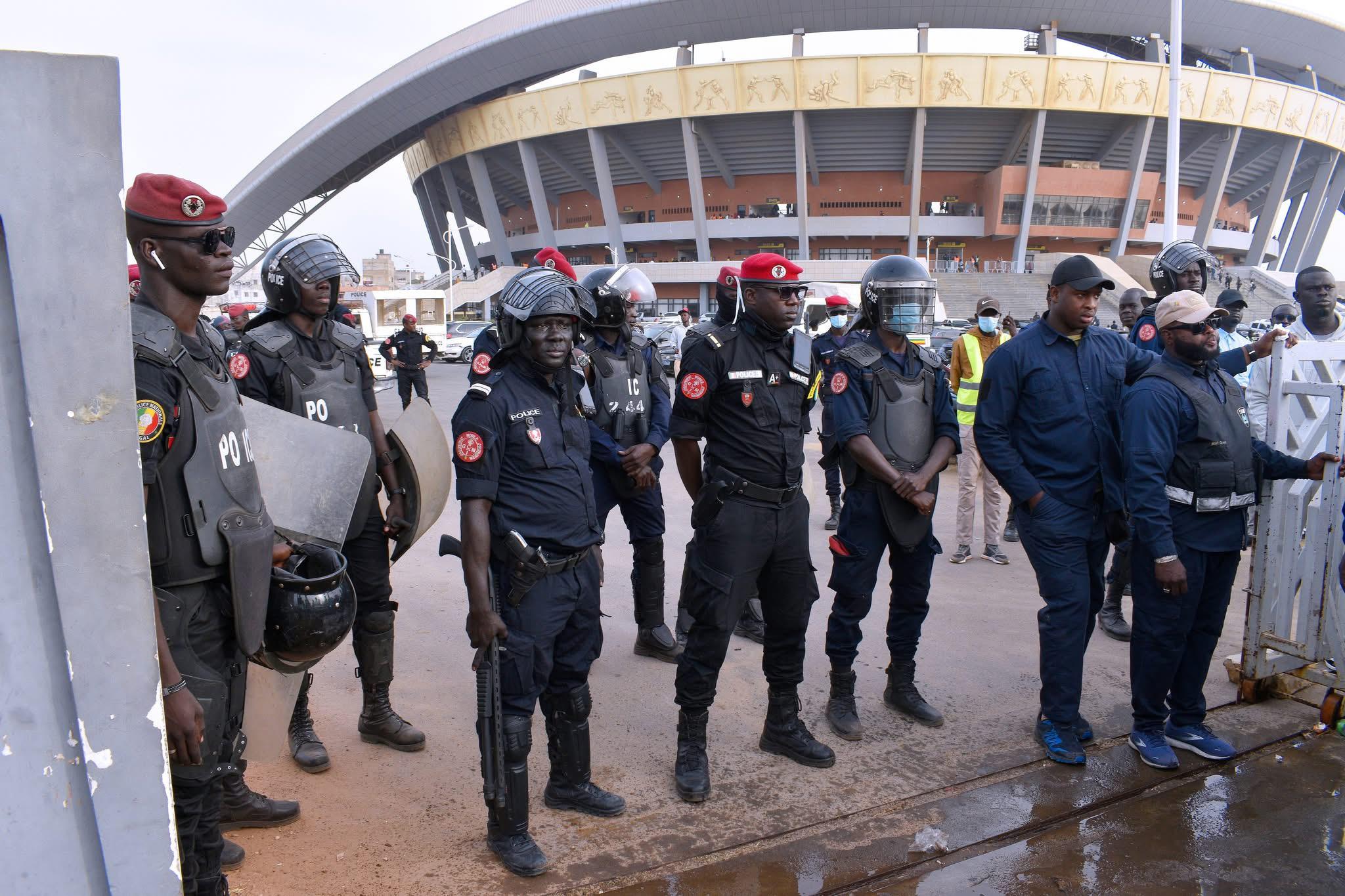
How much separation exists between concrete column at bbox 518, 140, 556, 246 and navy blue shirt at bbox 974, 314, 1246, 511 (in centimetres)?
5168

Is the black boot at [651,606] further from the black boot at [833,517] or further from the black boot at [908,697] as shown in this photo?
the black boot at [833,517]

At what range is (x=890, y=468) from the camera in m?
4.04

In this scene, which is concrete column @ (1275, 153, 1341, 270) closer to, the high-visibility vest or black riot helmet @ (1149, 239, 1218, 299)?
the high-visibility vest

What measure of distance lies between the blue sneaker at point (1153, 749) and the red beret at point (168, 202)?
13.0ft

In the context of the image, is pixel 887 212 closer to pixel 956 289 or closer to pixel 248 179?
pixel 956 289

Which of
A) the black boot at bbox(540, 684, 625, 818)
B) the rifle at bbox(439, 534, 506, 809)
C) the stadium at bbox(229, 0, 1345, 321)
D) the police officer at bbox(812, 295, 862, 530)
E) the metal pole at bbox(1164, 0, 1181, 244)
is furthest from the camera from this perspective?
the stadium at bbox(229, 0, 1345, 321)

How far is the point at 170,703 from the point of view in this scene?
6.41 ft

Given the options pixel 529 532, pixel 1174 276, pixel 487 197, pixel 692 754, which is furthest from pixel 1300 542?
pixel 487 197

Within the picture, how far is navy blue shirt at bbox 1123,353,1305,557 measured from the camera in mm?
3652

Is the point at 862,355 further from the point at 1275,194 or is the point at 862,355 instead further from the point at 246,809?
the point at 1275,194

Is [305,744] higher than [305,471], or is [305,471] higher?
[305,471]

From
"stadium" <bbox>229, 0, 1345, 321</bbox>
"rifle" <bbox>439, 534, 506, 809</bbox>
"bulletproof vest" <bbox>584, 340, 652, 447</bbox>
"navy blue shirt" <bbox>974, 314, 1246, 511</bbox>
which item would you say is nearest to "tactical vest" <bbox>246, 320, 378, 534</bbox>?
"rifle" <bbox>439, 534, 506, 809</bbox>

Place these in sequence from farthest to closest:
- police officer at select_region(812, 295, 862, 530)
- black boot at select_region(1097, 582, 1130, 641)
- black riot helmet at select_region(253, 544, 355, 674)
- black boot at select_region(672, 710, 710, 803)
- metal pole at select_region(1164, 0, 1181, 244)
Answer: metal pole at select_region(1164, 0, 1181, 244), black boot at select_region(1097, 582, 1130, 641), police officer at select_region(812, 295, 862, 530), black boot at select_region(672, 710, 710, 803), black riot helmet at select_region(253, 544, 355, 674)

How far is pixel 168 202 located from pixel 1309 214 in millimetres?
68306
